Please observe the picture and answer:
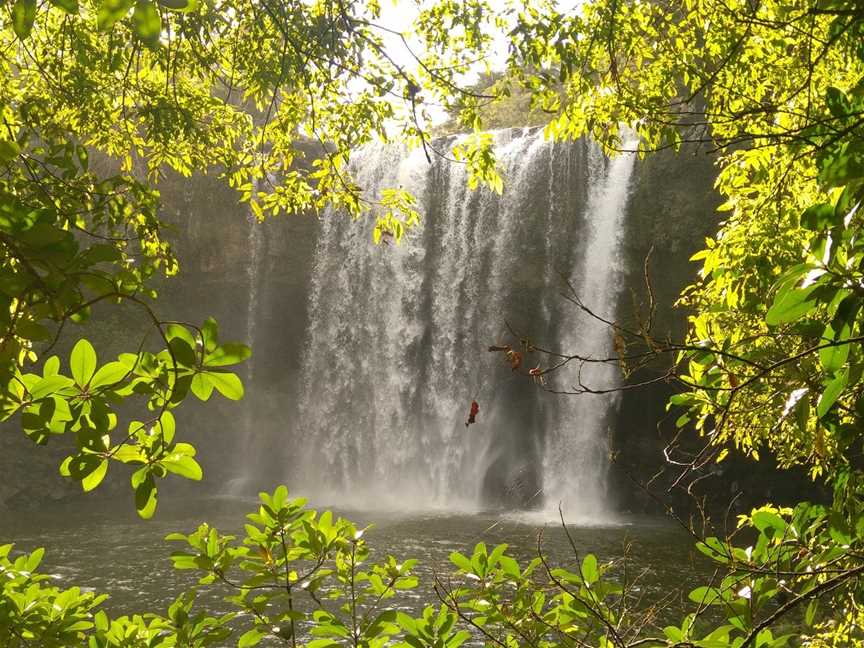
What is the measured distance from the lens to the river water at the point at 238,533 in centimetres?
1029

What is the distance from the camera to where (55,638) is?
2266 mm

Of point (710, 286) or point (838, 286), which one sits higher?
point (710, 286)

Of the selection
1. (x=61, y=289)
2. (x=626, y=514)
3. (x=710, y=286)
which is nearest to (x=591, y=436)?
(x=626, y=514)

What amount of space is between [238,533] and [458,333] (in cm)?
890

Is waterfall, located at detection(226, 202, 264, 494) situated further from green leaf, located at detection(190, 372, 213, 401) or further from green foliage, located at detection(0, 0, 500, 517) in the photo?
green leaf, located at detection(190, 372, 213, 401)

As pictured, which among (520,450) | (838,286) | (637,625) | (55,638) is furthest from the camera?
(520,450)

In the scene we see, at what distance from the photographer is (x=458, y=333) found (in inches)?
821

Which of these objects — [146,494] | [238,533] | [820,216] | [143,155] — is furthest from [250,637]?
[238,533]

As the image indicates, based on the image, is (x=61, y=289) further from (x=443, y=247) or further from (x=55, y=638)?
(x=443, y=247)

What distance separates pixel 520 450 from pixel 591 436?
2282mm

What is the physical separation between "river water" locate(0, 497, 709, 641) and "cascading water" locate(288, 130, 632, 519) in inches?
108

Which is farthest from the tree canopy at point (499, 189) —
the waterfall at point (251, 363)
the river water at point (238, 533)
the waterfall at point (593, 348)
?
the waterfall at point (251, 363)

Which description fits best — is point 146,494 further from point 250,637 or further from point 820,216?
point 820,216

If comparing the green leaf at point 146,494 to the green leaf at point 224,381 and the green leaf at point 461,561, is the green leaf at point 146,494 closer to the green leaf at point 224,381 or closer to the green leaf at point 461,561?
the green leaf at point 224,381
